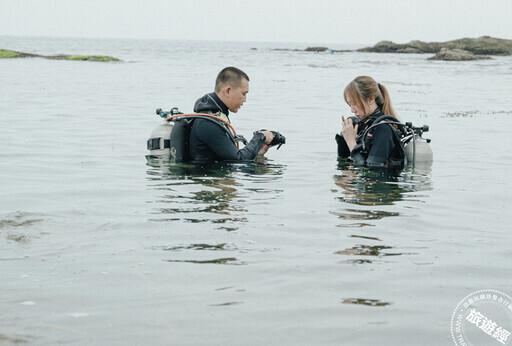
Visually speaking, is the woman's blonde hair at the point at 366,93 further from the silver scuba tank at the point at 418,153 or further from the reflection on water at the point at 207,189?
the reflection on water at the point at 207,189

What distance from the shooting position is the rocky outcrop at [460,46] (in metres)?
106

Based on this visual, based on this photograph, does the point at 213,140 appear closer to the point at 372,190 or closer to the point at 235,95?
the point at 235,95

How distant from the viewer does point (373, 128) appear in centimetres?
876

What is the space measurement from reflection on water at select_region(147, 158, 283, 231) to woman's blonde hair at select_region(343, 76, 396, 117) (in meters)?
1.59

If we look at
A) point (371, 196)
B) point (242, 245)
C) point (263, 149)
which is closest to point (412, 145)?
point (371, 196)

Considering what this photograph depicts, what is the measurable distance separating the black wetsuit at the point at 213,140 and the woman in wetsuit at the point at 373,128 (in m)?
1.37

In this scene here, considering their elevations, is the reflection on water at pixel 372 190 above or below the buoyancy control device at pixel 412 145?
below

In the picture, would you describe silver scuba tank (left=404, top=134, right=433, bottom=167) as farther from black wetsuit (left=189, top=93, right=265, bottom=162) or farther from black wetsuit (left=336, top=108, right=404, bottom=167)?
black wetsuit (left=189, top=93, right=265, bottom=162)

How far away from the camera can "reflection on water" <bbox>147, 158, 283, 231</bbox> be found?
6.87m

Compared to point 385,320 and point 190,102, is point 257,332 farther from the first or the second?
point 190,102

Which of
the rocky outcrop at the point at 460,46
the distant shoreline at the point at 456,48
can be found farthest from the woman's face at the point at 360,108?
the rocky outcrop at the point at 460,46

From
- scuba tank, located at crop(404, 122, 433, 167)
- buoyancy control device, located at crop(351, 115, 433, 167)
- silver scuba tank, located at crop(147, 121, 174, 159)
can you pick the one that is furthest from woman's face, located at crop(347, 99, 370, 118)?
silver scuba tank, located at crop(147, 121, 174, 159)

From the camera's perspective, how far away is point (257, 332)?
3.91 metres

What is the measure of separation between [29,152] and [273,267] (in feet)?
23.9
